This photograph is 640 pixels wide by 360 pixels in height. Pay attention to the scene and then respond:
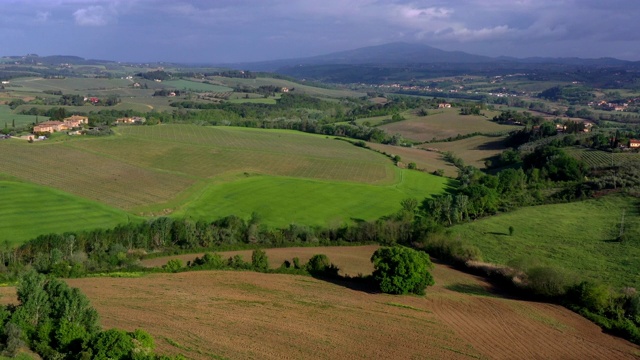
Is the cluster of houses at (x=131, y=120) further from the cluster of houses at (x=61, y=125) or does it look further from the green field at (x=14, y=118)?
the green field at (x=14, y=118)

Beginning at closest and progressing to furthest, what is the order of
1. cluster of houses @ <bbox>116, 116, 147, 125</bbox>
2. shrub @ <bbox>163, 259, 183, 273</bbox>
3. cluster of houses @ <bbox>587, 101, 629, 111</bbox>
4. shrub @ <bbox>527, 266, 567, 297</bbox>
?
shrub @ <bbox>527, 266, 567, 297</bbox>
shrub @ <bbox>163, 259, 183, 273</bbox>
cluster of houses @ <bbox>116, 116, 147, 125</bbox>
cluster of houses @ <bbox>587, 101, 629, 111</bbox>

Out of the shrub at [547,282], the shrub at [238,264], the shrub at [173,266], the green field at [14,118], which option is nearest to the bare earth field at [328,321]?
the shrub at [547,282]

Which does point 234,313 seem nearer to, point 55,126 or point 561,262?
point 561,262

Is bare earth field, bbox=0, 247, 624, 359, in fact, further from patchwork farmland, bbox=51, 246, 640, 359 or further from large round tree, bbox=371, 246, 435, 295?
large round tree, bbox=371, 246, 435, 295

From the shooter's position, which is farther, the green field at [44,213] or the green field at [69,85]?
the green field at [69,85]

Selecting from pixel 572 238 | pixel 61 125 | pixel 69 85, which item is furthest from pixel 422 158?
pixel 69 85

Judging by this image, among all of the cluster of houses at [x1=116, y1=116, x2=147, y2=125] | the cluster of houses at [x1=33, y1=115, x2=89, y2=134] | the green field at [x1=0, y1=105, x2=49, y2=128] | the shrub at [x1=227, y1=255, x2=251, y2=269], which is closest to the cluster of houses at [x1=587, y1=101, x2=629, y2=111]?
the cluster of houses at [x1=116, y1=116, x2=147, y2=125]
